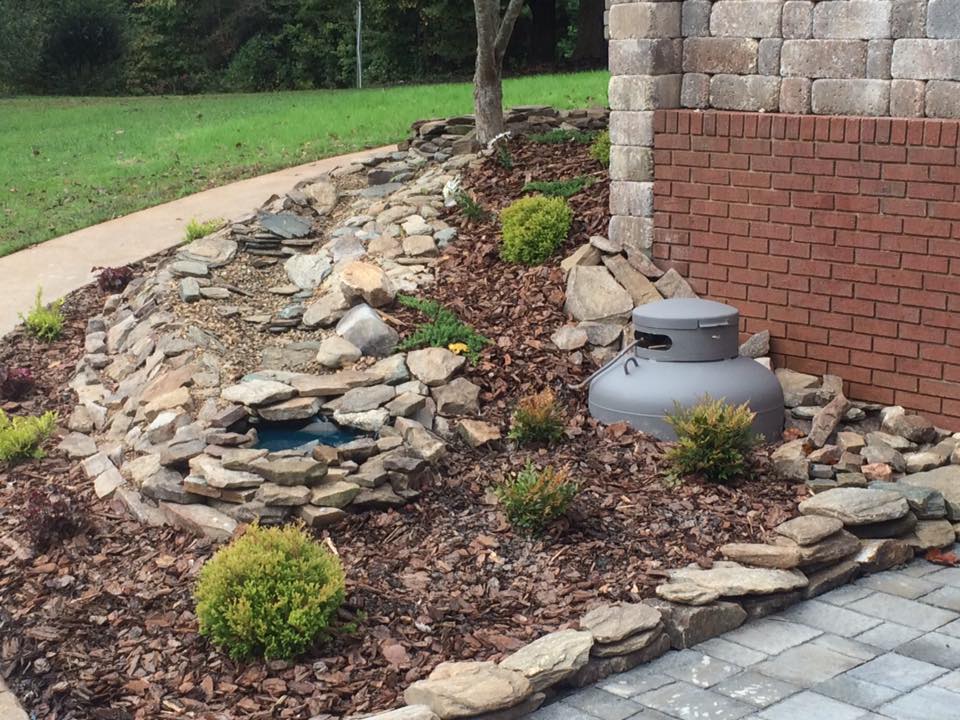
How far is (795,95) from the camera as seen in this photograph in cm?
782

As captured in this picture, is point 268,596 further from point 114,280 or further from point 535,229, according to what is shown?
point 114,280

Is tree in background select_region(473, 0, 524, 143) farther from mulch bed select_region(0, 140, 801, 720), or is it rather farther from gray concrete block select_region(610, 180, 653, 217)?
mulch bed select_region(0, 140, 801, 720)

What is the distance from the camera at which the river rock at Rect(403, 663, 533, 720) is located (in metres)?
4.66

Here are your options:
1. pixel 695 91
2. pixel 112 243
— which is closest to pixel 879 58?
pixel 695 91

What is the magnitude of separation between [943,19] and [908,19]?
0.70 feet

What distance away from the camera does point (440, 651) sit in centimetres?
526

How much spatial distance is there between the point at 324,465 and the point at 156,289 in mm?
3638

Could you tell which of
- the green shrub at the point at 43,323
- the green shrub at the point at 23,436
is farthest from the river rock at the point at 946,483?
the green shrub at the point at 43,323

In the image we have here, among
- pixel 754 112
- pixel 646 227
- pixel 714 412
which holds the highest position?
pixel 754 112

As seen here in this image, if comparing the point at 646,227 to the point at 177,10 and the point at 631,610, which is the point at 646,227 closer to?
the point at 631,610

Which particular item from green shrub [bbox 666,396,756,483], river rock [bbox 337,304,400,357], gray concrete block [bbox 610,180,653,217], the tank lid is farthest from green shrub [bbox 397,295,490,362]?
green shrub [bbox 666,396,756,483]

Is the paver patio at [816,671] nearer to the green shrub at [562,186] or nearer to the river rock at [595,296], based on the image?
the river rock at [595,296]

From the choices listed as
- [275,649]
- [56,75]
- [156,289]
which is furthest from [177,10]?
[275,649]

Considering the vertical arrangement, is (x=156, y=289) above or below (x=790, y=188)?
below
